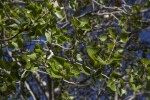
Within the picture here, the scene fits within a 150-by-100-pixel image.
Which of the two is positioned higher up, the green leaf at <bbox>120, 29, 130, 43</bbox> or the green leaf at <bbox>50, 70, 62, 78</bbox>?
the green leaf at <bbox>120, 29, 130, 43</bbox>

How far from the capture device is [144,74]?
45.6 inches

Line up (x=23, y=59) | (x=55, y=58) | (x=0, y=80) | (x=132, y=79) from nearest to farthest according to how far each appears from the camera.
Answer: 1. (x=55, y=58)
2. (x=0, y=80)
3. (x=23, y=59)
4. (x=132, y=79)

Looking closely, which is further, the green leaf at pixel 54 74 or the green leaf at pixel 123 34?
the green leaf at pixel 123 34

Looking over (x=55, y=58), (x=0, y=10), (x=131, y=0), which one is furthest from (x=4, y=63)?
(x=131, y=0)

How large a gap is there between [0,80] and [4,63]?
0.13m

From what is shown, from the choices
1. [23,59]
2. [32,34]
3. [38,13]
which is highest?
[38,13]

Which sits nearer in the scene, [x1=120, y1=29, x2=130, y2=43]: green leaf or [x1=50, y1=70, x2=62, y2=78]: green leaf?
[x1=50, y1=70, x2=62, y2=78]: green leaf

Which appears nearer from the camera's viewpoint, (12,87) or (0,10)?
(12,87)

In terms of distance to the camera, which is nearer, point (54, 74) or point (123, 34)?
point (54, 74)

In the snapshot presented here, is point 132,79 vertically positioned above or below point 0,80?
below

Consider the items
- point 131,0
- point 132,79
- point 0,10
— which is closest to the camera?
point 132,79

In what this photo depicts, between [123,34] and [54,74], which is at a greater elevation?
[123,34]

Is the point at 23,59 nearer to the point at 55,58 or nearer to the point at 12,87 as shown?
the point at 12,87

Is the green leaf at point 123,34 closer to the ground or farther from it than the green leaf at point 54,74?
farther from it
